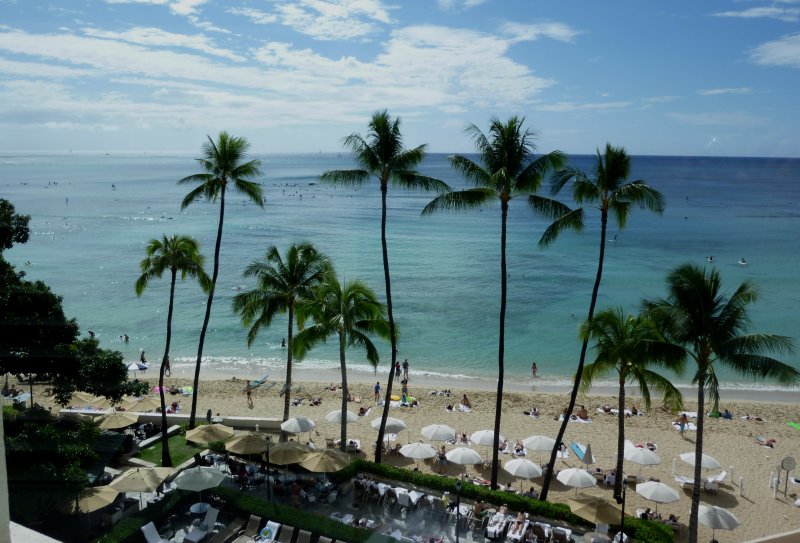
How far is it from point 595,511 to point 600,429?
11.5 metres

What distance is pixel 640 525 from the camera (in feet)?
49.3

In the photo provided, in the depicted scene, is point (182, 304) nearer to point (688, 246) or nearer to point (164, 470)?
point (164, 470)

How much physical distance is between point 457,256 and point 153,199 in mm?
85815

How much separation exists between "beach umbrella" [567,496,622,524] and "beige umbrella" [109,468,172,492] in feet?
33.4

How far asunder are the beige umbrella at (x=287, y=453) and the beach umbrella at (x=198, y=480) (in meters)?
1.87

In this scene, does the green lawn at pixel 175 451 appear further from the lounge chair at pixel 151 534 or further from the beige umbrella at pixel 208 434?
the lounge chair at pixel 151 534

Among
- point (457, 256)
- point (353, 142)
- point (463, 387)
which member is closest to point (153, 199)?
point (457, 256)

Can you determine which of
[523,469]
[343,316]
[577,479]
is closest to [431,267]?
[343,316]

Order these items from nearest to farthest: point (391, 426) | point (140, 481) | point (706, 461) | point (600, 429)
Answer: point (140, 481)
point (706, 461)
point (391, 426)
point (600, 429)

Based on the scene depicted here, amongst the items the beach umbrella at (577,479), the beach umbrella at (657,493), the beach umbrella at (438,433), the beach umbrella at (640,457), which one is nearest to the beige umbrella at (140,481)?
the beach umbrella at (438,433)

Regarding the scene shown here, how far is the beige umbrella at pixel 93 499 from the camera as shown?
13.6 m

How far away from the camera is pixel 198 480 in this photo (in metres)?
15.1

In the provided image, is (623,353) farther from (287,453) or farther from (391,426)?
(287,453)

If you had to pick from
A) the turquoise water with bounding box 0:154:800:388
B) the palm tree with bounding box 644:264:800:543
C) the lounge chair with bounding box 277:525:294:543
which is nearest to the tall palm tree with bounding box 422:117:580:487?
the palm tree with bounding box 644:264:800:543
